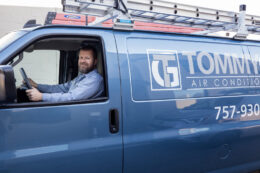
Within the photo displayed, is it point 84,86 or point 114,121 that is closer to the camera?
point 114,121

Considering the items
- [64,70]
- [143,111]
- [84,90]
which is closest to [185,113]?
[143,111]

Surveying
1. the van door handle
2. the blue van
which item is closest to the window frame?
the blue van

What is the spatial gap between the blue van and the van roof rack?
195mm

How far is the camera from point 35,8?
9.45 meters

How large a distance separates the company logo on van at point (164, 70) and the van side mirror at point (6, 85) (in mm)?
1165

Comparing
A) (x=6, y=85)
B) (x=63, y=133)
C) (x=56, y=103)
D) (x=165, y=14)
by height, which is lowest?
(x=63, y=133)

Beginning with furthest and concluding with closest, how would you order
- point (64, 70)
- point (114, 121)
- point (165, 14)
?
point (64, 70), point (165, 14), point (114, 121)

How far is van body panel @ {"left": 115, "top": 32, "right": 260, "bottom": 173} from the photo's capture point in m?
2.35

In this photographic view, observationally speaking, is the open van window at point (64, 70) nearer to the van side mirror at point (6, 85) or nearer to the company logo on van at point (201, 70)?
the van side mirror at point (6, 85)

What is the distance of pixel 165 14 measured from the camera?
9.26ft

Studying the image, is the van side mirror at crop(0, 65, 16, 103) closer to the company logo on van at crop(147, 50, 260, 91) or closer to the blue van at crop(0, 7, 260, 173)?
the blue van at crop(0, 7, 260, 173)

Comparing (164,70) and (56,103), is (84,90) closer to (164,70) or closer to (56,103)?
(56,103)

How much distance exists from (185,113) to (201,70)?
1.54 ft

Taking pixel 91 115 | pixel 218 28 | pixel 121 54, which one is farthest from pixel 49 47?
pixel 218 28
